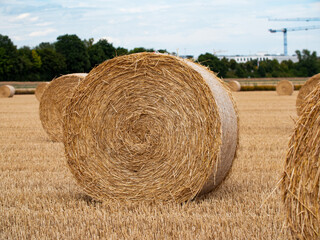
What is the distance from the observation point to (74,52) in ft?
234

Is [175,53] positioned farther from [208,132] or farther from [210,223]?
[210,223]

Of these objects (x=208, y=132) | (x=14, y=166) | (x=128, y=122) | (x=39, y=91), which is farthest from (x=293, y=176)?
(x=39, y=91)

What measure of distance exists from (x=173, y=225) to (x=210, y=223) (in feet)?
1.14

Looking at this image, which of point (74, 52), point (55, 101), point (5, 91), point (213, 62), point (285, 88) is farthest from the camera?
point (74, 52)

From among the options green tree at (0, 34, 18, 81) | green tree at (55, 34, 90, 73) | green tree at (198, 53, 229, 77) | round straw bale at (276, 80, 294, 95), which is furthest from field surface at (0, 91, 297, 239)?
green tree at (55, 34, 90, 73)

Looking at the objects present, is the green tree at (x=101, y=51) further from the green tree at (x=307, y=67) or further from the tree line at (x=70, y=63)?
the green tree at (x=307, y=67)

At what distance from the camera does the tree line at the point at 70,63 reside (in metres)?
66.5

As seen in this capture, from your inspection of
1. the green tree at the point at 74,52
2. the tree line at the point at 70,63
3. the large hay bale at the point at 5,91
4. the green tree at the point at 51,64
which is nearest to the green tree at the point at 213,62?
the tree line at the point at 70,63

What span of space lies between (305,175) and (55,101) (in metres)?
9.25

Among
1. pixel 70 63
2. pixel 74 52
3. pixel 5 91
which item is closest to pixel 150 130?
pixel 5 91

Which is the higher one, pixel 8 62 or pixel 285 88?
pixel 8 62

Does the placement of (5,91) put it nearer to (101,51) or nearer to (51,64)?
(101,51)

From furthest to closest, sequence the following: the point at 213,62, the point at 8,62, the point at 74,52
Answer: the point at 74,52
the point at 8,62
the point at 213,62

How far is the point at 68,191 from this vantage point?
21.0ft
